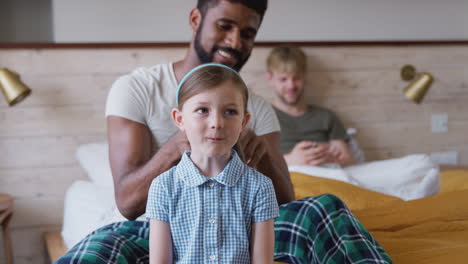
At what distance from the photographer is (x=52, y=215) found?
86.5 inches

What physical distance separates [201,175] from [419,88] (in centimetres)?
180

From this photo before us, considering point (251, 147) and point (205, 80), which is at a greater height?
point (205, 80)

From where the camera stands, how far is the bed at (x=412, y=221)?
114 centimetres

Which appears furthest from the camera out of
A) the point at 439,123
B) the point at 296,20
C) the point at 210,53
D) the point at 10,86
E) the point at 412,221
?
the point at 439,123

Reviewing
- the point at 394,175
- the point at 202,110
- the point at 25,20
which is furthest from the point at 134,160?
the point at 25,20

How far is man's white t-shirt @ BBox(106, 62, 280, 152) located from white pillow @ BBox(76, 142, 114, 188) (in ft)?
1.98

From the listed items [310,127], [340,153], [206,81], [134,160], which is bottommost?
[340,153]

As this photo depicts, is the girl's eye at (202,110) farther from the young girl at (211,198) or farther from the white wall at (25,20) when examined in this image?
the white wall at (25,20)

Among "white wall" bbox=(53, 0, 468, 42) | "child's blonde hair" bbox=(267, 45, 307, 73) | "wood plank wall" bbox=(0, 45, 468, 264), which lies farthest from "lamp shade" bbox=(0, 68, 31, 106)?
"child's blonde hair" bbox=(267, 45, 307, 73)

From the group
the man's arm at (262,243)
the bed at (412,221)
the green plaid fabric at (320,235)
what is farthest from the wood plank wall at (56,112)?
the man's arm at (262,243)

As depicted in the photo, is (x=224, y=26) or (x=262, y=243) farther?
(x=224, y=26)

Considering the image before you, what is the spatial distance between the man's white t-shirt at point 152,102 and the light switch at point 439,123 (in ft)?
Answer: 4.84

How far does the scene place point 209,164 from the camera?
0.97 meters

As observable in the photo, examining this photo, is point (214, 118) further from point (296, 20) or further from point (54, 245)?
point (296, 20)
